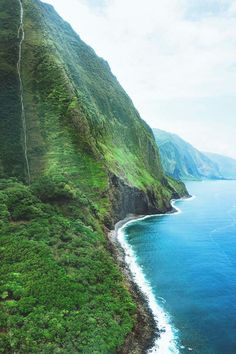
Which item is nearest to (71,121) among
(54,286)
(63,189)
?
(63,189)

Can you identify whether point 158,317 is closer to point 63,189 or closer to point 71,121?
point 63,189

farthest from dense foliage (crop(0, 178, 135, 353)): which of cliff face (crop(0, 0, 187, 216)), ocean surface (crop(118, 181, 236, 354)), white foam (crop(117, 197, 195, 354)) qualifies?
cliff face (crop(0, 0, 187, 216))

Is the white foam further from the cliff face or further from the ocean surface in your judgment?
the cliff face

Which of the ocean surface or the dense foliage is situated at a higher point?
the dense foliage

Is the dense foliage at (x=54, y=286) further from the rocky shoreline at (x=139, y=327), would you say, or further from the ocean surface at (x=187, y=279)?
the ocean surface at (x=187, y=279)

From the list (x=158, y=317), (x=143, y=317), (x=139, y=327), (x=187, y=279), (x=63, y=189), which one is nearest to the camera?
(x=139, y=327)

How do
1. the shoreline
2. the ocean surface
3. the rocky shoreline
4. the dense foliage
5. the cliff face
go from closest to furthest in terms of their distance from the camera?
the dense foliage
the rocky shoreline
the shoreline
the ocean surface
the cliff face

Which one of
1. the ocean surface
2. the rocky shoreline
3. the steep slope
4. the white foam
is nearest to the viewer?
the rocky shoreline

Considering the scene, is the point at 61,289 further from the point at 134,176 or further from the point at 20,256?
the point at 134,176
